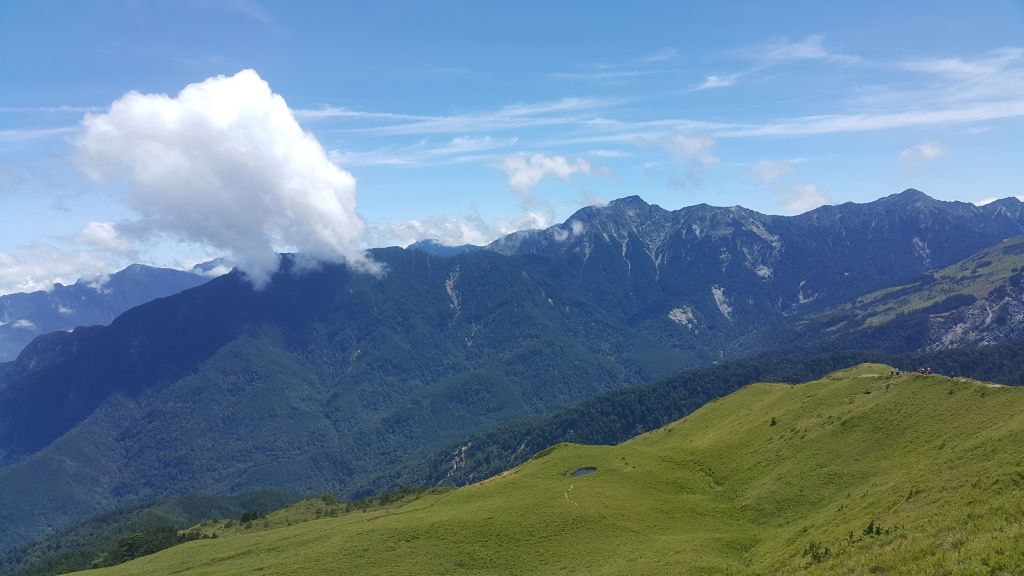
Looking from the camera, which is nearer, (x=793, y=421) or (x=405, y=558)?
(x=405, y=558)

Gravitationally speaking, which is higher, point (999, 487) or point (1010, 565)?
point (1010, 565)

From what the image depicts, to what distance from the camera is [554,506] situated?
355 feet

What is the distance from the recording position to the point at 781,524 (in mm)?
93188

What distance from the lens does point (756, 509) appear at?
101 metres

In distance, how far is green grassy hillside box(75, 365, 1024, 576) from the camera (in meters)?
57.1

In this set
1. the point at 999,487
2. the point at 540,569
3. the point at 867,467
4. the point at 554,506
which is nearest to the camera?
the point at 999,487

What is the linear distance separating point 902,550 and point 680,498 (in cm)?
6650

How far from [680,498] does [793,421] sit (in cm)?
3597

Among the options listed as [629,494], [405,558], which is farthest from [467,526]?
[629,494]

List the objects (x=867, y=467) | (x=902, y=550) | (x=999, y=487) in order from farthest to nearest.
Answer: (x=867, y=467) < (x=999, y=487) < (x=902, y=550)

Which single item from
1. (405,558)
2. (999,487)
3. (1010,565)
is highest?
(1010,565)

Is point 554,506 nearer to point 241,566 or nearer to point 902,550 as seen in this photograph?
point 241,566

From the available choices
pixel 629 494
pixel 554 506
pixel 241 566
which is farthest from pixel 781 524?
pixel 241 566

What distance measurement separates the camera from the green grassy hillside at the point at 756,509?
57.1 m
